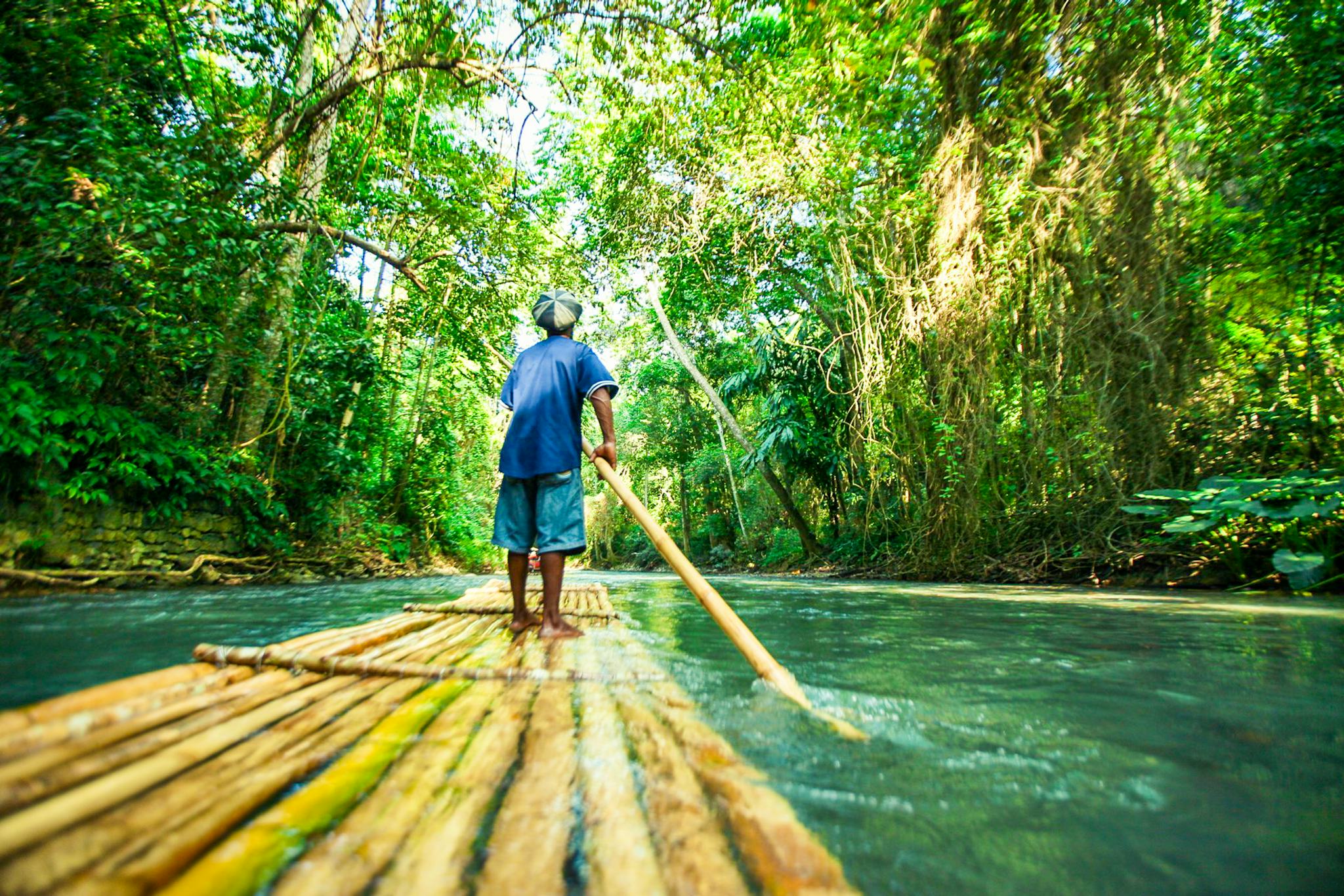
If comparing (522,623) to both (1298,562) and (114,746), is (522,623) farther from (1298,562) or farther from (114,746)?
(1298,562)

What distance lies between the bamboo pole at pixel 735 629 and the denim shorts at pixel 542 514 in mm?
211

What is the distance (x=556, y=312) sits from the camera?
264 centimetres

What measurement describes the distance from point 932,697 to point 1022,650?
845 millimetres

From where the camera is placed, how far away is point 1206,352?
4559 mm

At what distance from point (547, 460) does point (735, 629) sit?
1.08 meters

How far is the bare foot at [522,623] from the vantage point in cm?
234

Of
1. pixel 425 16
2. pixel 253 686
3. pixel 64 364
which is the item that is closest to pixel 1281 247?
pixel 253 686

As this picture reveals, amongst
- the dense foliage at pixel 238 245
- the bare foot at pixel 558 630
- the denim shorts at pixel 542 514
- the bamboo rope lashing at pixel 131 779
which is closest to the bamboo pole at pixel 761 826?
the bamboo rope lashing at pixel 131 779

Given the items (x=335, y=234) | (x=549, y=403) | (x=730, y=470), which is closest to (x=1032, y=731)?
(x=549, y=403)

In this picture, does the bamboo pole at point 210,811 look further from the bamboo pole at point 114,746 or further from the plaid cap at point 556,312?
the plaid cap at point 556,312

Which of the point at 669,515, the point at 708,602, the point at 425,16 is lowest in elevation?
the point at 708,602

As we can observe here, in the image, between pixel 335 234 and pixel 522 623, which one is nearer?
pixel 522 623

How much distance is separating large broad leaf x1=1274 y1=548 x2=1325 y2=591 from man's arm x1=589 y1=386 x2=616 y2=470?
3828mm

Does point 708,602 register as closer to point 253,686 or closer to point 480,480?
point 253,686
